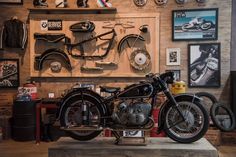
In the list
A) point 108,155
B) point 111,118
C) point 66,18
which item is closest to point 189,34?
point 66,18

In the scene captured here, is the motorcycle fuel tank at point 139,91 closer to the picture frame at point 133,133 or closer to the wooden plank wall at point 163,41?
the picture frame at point 133,133

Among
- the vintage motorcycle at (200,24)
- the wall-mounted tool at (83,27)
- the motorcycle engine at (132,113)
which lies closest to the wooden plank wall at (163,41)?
the vintage motorcycle at (200,24)

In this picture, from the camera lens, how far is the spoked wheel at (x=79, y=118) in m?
4.10

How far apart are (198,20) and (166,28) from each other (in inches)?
24.8

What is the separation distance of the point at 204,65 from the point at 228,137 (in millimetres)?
1431

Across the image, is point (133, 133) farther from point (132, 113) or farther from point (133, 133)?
point (132, 113)

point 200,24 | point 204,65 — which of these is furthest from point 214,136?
point 200,24

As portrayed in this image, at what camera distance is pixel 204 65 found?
6484 millimetres

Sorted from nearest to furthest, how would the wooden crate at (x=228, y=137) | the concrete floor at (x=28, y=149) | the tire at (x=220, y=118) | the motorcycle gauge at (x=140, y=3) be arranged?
1. the concrete floor at (x=28, y=149)
2. the tire at (x=220, y=118)
3. the wooden crate at (x=228, y=137)
4. the motorcycle gauge at (x=140, y=3)

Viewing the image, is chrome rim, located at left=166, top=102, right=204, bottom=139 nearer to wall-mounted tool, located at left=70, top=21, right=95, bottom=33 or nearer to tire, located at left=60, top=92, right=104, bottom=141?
tire, located at left=60, top=92, right=104, bottom=141

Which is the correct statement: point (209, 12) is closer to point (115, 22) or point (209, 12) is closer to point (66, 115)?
point (115, 22)

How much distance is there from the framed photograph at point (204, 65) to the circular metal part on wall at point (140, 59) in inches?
32.8

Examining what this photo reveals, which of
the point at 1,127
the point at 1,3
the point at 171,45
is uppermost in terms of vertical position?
the point at 1,3

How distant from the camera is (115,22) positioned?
657 cm
